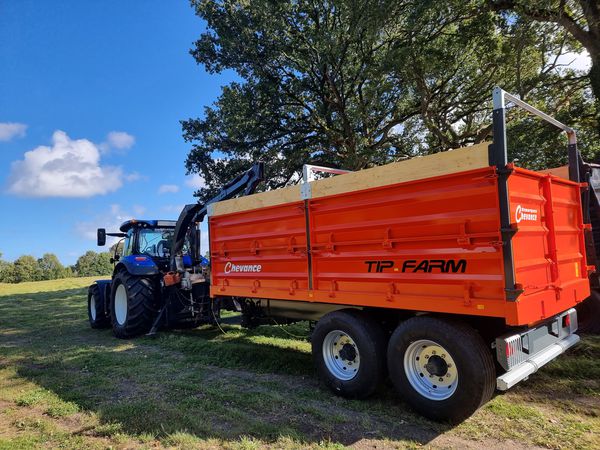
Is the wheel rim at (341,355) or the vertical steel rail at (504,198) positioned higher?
the vertical steel rail at (504,198)

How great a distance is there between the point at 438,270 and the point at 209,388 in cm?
300

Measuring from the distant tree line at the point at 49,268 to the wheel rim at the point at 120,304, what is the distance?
145 feet

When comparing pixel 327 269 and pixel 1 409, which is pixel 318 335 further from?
pixel 1 409

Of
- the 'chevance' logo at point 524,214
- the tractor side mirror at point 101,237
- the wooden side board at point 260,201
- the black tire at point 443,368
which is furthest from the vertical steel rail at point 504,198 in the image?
the tractor side mirror at point 101,237

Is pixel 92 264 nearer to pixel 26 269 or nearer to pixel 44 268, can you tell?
pixel 44 268

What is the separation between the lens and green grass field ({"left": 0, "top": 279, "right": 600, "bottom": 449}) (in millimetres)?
3602

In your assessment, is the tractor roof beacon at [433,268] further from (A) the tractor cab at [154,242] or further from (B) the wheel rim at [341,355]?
(A) the tractor cab at [154,242]

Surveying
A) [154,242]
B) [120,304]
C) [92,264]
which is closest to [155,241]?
[154,242]

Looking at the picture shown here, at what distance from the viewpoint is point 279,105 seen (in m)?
14.1

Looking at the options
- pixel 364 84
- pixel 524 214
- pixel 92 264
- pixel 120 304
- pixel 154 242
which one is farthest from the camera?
pixel 92 264

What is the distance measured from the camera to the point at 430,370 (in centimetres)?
388

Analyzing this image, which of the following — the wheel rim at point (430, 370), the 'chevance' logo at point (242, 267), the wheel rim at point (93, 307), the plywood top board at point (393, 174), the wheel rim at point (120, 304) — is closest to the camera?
the plywood top board at point (393, 174)

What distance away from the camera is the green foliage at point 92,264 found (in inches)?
2416

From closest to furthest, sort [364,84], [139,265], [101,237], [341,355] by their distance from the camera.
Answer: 1. [341,355]
2. [139,265]
3. [101,237]
4. [364,84]
